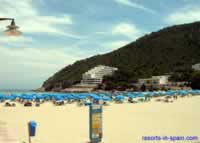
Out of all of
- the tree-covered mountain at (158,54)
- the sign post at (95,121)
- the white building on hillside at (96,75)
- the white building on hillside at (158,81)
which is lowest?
the sign post at (95,121)

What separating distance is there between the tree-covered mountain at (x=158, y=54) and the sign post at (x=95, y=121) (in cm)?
10213

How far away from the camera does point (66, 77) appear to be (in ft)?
491

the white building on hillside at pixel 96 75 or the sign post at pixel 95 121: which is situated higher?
the white building on hillside at pixel 96 75

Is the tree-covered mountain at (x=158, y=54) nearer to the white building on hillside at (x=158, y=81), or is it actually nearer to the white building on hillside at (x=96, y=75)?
the white building on hillside at (x=96, y=75)

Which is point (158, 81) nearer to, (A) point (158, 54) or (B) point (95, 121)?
(A) point (158, 54)

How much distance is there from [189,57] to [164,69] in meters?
10.6

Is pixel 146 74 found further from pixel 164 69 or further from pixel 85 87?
pixel 85 87

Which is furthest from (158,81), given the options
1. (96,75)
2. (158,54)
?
(158,54)

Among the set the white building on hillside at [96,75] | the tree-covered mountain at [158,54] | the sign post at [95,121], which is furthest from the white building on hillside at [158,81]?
the sign post at [95,121]

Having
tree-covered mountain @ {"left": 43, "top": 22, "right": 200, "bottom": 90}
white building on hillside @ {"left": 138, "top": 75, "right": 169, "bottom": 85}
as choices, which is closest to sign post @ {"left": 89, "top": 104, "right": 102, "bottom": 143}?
white building on hillside @ {"left": 138, "top": 75, "right": 169, "bottom": 85}

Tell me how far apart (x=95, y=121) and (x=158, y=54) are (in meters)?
124

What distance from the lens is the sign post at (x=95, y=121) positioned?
8930 mm

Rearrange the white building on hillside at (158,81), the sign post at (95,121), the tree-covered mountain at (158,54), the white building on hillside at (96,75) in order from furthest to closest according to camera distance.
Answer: the tree-covered mountain at (158,54) → the white building on hillside at (96,75) → the white building on hillside at (158,81) → the sign post at (95,121)

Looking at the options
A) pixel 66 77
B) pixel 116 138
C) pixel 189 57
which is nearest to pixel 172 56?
pixel 189 57
